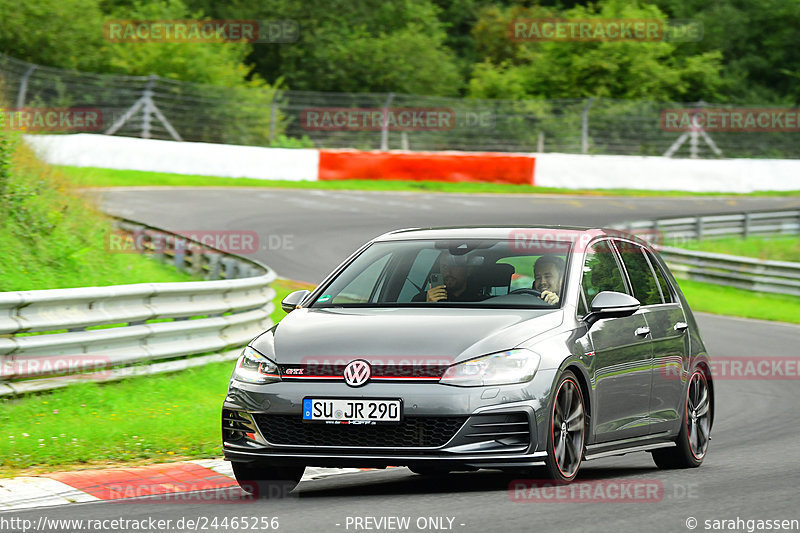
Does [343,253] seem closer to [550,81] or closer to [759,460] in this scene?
[759,460]

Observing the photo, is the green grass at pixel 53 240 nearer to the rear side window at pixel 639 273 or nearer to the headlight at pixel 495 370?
the rear side window at pixel 639 273

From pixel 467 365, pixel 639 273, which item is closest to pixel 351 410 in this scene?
pixel 467 365

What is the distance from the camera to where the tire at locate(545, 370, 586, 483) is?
7.14 m

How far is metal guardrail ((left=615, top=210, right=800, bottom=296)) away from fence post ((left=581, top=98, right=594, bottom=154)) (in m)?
7.02

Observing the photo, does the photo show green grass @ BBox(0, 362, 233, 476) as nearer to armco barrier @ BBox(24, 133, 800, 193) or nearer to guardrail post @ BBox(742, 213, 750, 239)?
armco barrier @ BBox(24, 133, 800, 193)

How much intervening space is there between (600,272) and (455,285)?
3.18 ft

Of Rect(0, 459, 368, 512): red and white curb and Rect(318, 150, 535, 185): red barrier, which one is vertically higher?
Rect(318, 150, 535, 185): red barrier

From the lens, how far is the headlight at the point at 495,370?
6.92m

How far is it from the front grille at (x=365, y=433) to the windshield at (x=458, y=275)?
44.2 inches

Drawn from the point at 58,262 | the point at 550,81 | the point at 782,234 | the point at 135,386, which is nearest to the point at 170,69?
the point at 550,81

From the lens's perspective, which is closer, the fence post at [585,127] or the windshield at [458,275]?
the windshield at [458,275]

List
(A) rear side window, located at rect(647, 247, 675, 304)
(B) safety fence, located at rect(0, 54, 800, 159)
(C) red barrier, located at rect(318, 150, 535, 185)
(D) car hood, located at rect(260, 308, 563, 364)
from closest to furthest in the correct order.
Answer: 1. (D) car hood, located at rect(260, 308, 563, 364)
2. (A) rear side window, located at rect(647, 247, 675, 304)
3. (C) red barrier, located at rect(318, 150, 535, 185)
4. (B) safety fence, located at rect(0, 54, 800, 159)

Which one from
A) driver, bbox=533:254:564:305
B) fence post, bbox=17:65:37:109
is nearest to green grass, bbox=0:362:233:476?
driver, bbox=533:254:564:305

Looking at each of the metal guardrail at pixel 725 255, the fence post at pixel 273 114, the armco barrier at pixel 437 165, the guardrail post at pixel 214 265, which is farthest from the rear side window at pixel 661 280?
the fence post at pixel 273 114
